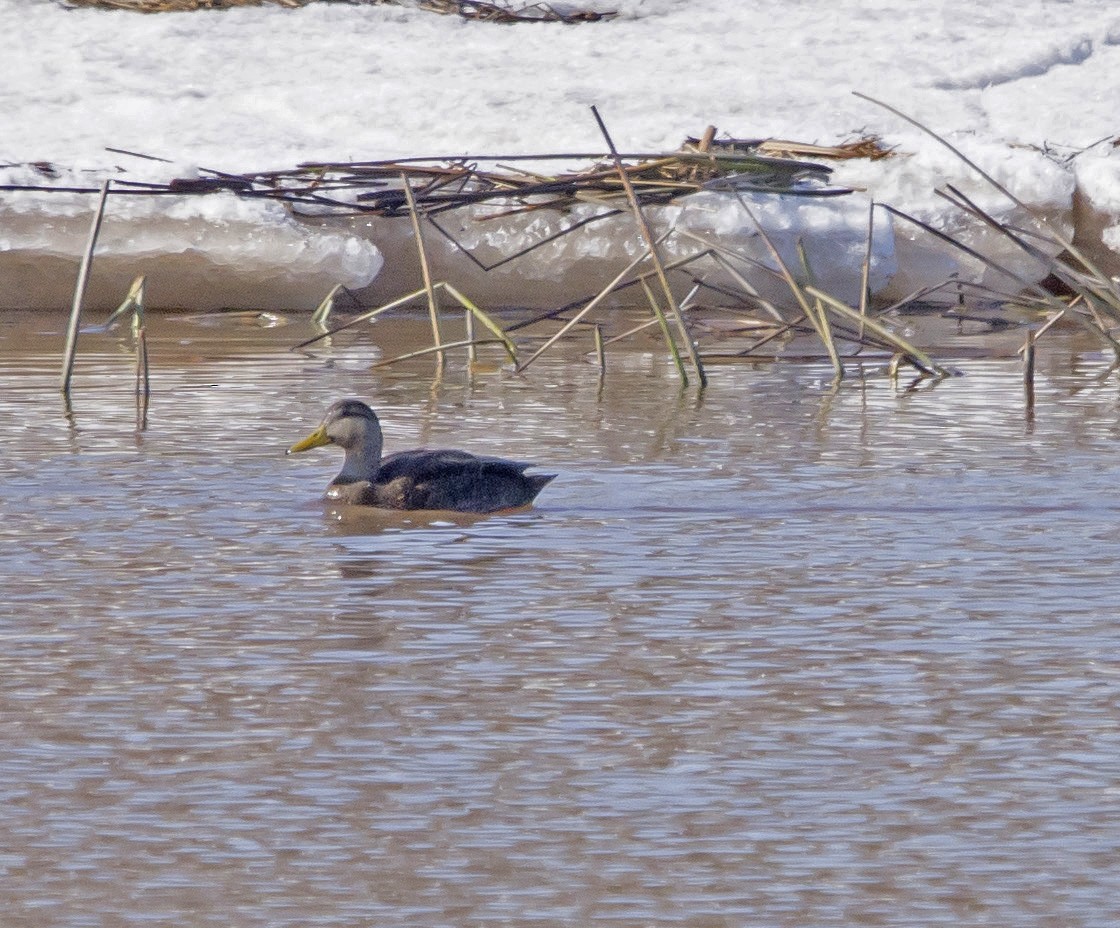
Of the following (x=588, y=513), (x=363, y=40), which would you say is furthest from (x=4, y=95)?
(x=588, y=513)

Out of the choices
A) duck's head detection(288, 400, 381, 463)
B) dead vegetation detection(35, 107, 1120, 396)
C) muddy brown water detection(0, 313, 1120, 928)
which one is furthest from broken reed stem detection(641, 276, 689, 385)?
duck's head detection(288, 400, 381, 463)

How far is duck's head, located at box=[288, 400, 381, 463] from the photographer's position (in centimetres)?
732

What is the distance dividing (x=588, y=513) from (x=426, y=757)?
278 cm

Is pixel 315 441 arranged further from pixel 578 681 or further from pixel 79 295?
pixel 578 681

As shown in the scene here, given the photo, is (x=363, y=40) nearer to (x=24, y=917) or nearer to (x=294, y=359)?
(x=294, y=359)

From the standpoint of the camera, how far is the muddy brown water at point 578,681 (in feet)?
11.5

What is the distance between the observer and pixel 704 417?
884 cm

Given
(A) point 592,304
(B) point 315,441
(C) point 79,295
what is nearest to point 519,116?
(A) point 592,304

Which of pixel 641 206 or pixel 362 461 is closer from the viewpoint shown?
pixel 362 461

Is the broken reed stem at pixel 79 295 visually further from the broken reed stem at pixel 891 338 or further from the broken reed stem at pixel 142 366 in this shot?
the broken reed stem at pixel 891 338

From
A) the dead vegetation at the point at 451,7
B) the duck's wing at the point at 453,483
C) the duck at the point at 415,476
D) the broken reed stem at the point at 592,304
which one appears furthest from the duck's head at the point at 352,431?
the dead vegetation at the point at 451,7

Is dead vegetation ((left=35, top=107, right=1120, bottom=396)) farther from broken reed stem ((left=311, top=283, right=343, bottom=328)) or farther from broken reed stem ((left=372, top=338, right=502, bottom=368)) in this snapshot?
broken reed stem ((left=372, top=338, right=502, bottom=368))

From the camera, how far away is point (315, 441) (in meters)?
7.50

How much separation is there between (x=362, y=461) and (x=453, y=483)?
1.47ft
